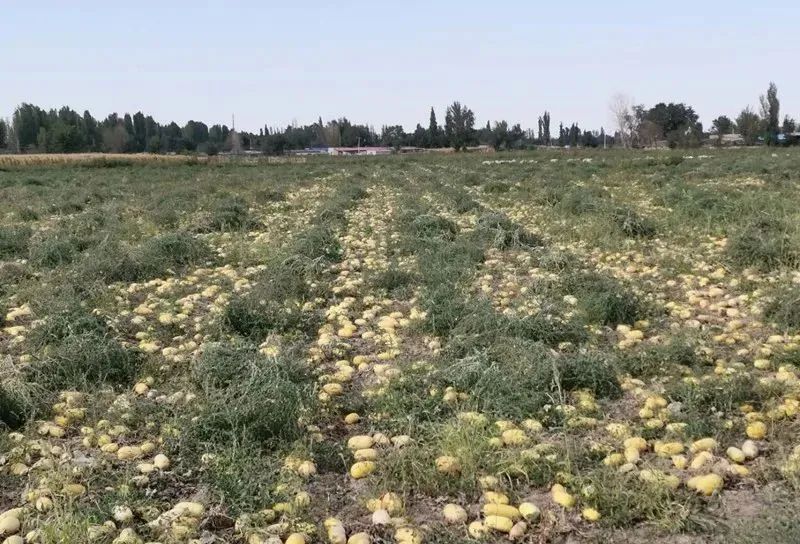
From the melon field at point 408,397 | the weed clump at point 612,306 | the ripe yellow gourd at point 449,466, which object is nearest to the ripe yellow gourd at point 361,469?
the melon field at point 408,397

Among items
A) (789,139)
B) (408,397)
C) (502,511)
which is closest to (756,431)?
(502,511)

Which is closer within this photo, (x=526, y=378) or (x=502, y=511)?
(x=502, y=511)

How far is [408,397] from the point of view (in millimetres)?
4055

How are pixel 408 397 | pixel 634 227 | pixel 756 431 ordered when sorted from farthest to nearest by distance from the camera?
pixel 634 227, pixel 408 397, pixel 756 431

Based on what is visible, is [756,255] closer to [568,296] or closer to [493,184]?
[568,296]

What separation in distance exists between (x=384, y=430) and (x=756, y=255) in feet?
17.3

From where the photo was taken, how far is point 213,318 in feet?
18.9

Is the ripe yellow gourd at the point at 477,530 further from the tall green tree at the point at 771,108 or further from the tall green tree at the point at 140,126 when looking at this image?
the tall green tree at the point at 140,126

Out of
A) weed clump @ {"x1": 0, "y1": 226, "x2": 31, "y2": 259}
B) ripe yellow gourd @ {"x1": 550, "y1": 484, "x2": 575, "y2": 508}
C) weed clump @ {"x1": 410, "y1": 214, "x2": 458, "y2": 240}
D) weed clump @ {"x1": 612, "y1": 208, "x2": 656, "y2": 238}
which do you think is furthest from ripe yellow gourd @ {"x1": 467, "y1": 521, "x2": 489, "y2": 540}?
weed clump @ {"x1": 0, "y1": 226, "x2": 31, "y2": 259}

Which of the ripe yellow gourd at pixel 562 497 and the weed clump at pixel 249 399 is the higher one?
the weed clump at pixel 249 399

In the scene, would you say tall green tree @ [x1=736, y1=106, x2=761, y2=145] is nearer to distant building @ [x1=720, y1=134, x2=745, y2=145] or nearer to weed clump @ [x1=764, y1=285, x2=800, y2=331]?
distant building @ [x1=720, y1=134, x2=745, y2=145]

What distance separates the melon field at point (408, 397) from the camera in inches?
116

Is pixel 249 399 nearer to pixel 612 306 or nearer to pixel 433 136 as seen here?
pixel 612 306

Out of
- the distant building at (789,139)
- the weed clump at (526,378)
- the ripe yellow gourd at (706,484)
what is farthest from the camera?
the distant building at (789,139)
